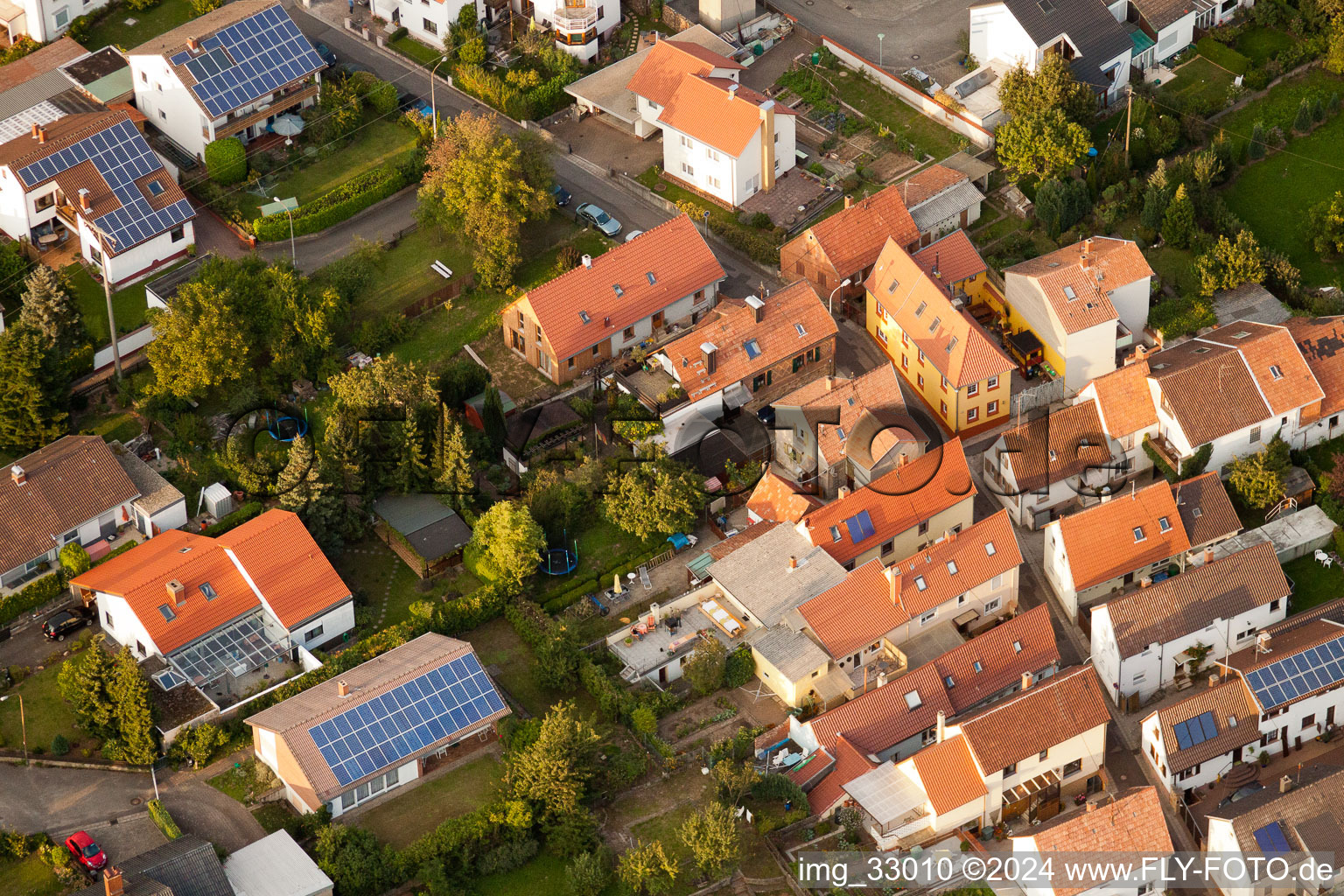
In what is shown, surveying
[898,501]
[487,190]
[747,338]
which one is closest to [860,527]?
[898,501]

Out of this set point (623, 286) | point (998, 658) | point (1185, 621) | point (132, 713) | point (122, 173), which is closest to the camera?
point (132, 713)

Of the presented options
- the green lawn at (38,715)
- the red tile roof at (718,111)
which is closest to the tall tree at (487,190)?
the red tile roof at (718,111)

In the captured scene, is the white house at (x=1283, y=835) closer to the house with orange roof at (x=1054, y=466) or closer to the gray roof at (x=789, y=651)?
the gray roof at (x=789, y=651)

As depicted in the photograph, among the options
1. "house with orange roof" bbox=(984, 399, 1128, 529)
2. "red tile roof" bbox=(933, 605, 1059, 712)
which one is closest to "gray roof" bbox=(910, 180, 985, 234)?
"house with orange roof" bbox=(984, 399, 1128, 529)

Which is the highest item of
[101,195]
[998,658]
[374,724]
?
[101,195]

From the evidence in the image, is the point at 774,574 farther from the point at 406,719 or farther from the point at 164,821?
the point at 164,821

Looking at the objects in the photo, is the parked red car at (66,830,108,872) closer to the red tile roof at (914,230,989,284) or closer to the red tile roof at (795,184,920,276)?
the red tile roof at (795,184,920,276)
